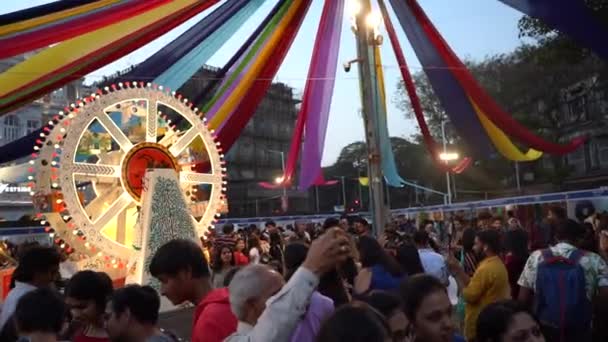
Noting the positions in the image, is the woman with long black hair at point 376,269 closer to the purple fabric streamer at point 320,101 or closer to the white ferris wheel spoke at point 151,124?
the white ferris wheel spoke at point 151,124

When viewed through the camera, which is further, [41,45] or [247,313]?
[41,45]

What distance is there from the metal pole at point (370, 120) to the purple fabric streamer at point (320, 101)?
62.7 inches

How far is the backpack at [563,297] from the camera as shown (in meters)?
3.70

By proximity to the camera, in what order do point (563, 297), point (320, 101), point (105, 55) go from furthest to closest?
1. point (320, 101)
2. point (105, 55)
3. point (563, 297)

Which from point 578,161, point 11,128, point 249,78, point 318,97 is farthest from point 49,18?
point 578,161

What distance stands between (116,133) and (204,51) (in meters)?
2.62

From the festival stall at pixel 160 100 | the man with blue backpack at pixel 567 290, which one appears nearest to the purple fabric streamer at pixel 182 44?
the festival stall at pixel 160 100

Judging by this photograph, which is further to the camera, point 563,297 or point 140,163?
point 140,163

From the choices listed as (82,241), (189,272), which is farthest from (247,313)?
(82,241)

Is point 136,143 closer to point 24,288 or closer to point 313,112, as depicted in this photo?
point 313,112

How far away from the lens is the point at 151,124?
8.42 meters

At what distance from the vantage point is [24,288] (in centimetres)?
349

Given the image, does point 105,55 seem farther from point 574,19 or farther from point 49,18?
point 574,19

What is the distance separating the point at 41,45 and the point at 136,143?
1709 mm
